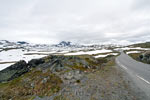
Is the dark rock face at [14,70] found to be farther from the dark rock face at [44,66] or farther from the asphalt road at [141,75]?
the asphalt road at [141,75]

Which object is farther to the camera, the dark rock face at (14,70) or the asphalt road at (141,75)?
the dark rock face at (14,70)

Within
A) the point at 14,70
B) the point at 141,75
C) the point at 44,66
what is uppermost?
the point at 44,66

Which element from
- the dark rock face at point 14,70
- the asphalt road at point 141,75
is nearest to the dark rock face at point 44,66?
the dark rock face at point 14,70

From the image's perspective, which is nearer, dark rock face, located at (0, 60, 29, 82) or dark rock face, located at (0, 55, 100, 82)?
dark rock face, located at (0, 55, 100, 82)

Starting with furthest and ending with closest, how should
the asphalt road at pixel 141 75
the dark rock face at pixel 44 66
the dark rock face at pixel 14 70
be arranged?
the dark rock face at pixel 14 70 → the dark rock face at pixel 44 66 → the asphalt road at pixel 141 75

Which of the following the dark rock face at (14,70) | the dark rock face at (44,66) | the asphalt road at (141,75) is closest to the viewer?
the asphalt road at (141,75)

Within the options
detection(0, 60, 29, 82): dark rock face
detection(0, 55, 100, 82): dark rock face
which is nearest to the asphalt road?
detection(0, 55, 100, 82): dark rock face

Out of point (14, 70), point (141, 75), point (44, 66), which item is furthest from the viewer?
point (14, 70)

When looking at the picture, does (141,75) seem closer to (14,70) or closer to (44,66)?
(44,66)

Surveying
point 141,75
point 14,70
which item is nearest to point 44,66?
point 14,70

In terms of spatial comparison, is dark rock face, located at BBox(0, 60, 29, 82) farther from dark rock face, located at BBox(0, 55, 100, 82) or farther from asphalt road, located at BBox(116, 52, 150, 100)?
asphalt road, located at BBox(116, 52, 150, 100)

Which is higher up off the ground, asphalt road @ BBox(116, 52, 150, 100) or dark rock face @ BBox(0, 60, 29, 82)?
asphalt road @ BBox(116, 52, 150, 100)

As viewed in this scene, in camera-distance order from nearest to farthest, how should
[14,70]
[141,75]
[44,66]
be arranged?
[141,75] → [44,66] → [14,70]

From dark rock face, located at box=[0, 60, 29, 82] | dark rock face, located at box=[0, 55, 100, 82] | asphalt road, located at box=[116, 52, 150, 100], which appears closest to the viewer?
asphalt road, located at box=[116, 52, 150, 100]
